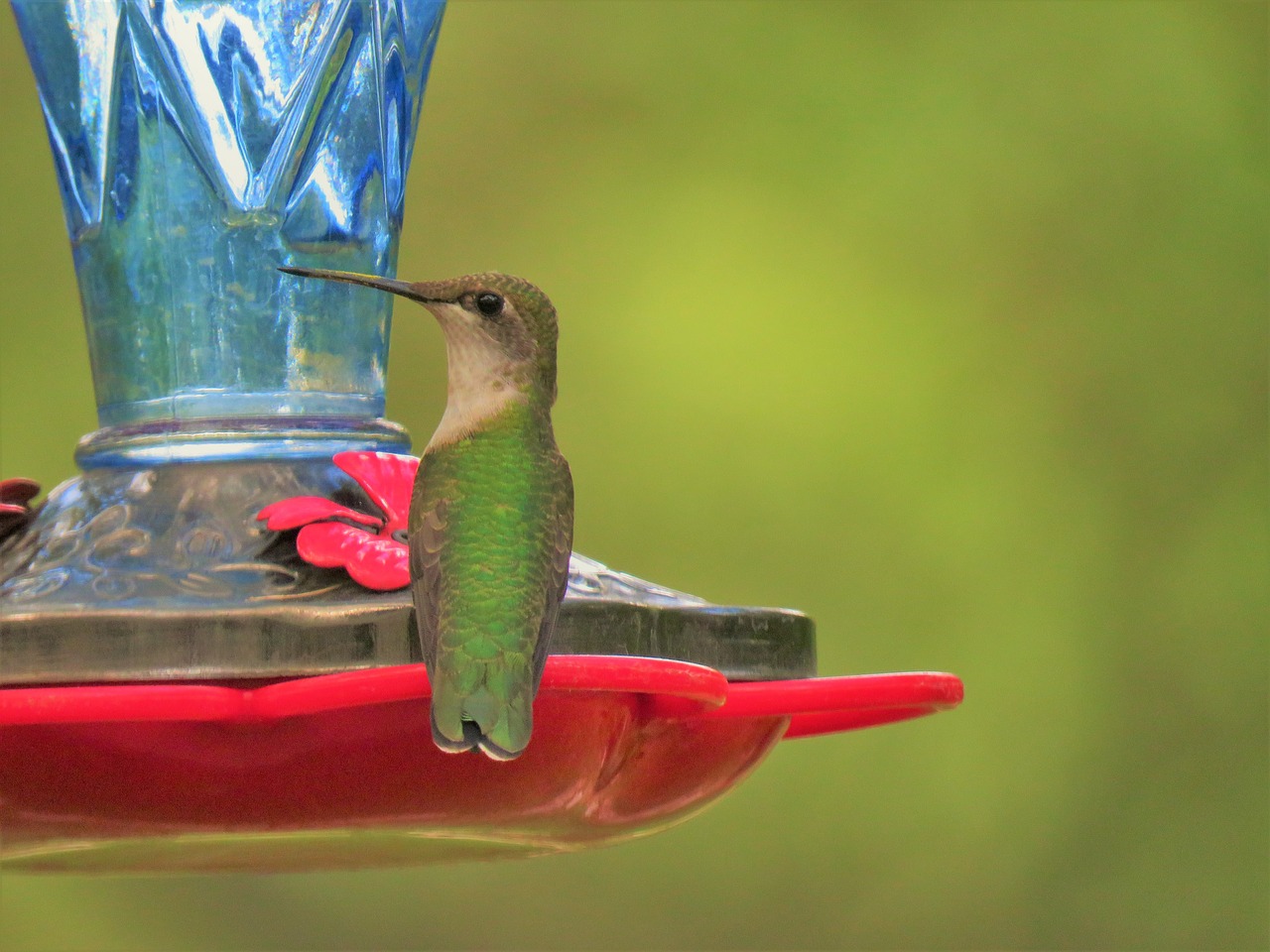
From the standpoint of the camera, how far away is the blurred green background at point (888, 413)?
4965mm

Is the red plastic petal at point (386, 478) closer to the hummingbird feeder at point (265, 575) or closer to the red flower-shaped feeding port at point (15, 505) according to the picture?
the hummingbird feeder at point (265, 575)

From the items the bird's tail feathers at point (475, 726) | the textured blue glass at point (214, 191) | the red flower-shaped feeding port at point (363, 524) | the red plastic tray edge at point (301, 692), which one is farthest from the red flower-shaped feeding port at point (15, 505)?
the bird's tail feathers at point (475, 726)

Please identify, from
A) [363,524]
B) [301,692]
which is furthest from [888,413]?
[301,692]

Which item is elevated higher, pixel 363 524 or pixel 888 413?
pixel 363 524

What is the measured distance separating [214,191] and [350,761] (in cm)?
68

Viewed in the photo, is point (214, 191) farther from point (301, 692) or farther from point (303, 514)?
point (301, 692)

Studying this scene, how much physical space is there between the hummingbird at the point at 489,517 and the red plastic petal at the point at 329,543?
0.05m

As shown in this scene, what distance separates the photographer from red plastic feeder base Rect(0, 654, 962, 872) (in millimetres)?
1376

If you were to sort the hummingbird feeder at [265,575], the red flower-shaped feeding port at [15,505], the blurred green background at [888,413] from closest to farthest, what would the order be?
the hummingbird feeder at [265,575], the red flower-shaped feeding port at [15,505], the blurred green background at [888,413]

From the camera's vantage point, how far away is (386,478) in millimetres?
1727

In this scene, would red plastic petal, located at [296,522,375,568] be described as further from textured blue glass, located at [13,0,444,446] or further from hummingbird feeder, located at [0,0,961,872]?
textured blue glass, located at [13,0,444,446]

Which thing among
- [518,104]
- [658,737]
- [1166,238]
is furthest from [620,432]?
[658,737]

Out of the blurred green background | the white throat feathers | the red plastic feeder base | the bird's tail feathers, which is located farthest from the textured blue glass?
the blurred green background

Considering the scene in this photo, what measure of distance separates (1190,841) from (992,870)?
25.0 inches
